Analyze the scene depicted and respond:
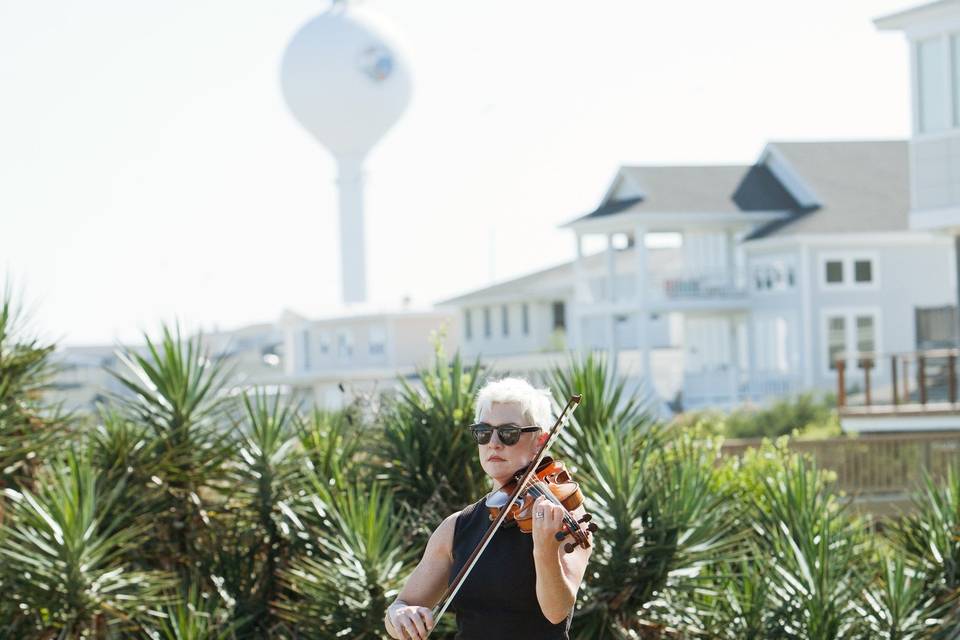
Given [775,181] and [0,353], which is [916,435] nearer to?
[0,353]

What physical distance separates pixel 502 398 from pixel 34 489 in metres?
6.81

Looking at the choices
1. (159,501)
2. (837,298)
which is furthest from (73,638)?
(837,298)

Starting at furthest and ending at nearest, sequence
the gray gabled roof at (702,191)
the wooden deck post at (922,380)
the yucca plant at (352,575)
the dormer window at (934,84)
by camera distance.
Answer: the gray gabled roof at (702,191)
the dormer window at (934,84)
the wooden deck post at (922,380)
the yucca plant at (352,575)

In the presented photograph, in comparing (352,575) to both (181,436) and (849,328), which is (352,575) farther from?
(849,328)

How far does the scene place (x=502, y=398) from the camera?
16.7ft

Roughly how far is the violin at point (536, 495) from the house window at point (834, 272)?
3804cm

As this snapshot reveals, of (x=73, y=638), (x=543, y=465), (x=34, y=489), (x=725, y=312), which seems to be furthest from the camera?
(x=725, y=312)

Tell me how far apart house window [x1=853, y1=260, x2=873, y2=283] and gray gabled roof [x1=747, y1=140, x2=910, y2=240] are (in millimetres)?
904

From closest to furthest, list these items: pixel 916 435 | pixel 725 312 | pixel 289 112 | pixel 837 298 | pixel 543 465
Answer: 1. pixel 543 465
2. pixel 916 435
3. pixel 837 298
4. pixel 725 312
5. pixel 289 112

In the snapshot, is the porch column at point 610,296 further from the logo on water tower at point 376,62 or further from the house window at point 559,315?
the logo on water tower at point 376,62

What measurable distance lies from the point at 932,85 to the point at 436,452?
17.2 meters

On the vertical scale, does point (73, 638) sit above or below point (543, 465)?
below

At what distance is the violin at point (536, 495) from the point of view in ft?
15.9

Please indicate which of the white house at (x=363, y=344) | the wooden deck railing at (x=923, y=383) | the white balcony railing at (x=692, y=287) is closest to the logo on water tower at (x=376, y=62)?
the white house at (x=363, y=344)
